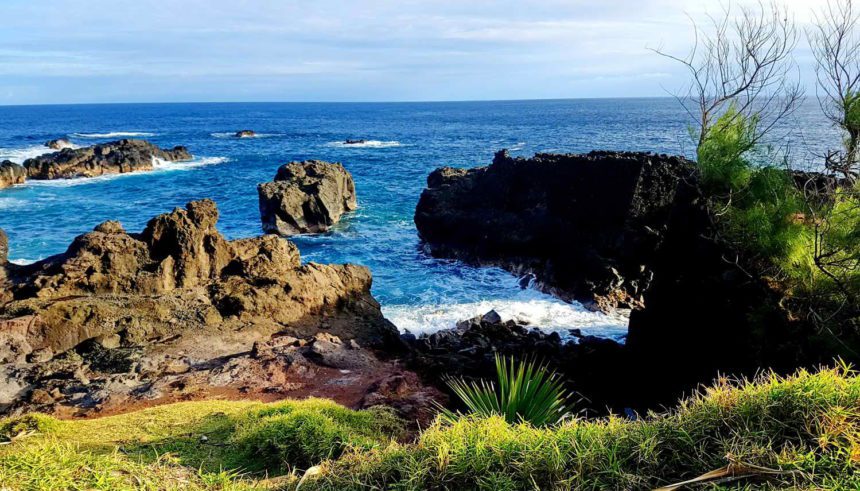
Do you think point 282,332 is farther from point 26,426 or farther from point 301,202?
point 301,202

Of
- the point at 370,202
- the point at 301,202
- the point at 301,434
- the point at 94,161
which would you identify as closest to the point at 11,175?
the point at 94,161

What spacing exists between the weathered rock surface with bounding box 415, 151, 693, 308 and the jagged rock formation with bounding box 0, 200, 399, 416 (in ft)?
31.9

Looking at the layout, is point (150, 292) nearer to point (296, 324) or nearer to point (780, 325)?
point (296, 324)

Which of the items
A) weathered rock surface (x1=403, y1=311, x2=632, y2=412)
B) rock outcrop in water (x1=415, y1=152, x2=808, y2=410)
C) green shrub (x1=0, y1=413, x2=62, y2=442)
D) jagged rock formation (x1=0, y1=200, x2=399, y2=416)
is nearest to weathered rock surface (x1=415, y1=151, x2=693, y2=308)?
rock outcrop in water (x1=415, y1=152, x2=808, y2=410)

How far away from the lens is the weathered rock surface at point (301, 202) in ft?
104

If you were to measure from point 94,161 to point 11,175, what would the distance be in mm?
7256

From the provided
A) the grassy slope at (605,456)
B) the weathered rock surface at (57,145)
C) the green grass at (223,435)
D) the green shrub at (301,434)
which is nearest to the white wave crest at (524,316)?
the green shrub at (301,434)

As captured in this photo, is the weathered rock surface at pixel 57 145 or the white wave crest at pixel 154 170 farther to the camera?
the weathered rock surface at pixel 57 145

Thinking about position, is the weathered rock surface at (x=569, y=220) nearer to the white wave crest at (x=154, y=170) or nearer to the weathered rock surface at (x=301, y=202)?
the weathered rock surface at (x=301, y=202)

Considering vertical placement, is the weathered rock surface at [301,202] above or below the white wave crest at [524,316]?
above

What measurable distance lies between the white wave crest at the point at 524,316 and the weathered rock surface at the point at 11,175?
4119 centimetres

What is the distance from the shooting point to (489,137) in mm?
86688

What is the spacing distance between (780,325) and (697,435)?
804cm

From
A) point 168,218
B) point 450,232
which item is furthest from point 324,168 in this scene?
point 168,218
